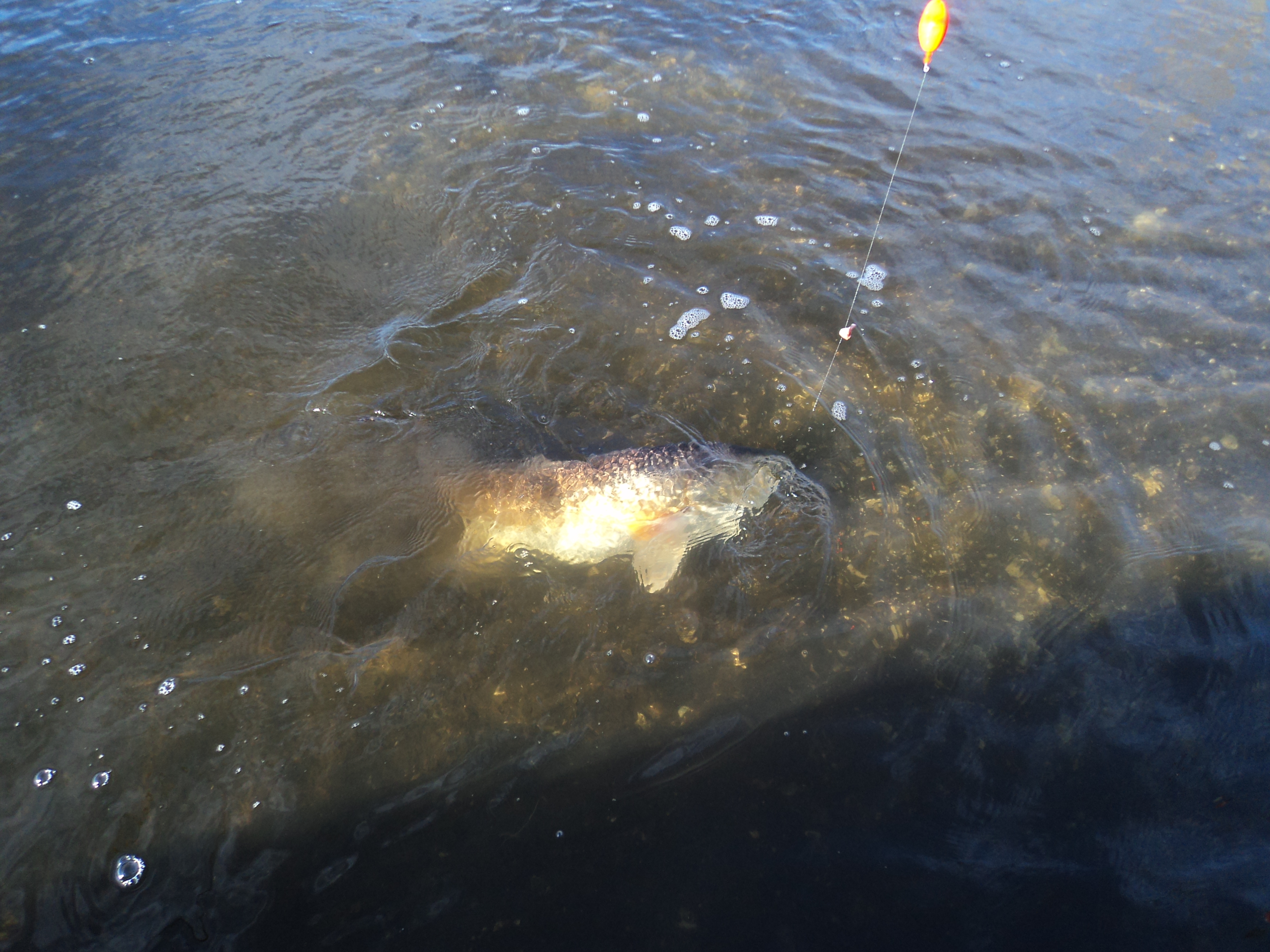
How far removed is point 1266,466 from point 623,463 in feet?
13.9

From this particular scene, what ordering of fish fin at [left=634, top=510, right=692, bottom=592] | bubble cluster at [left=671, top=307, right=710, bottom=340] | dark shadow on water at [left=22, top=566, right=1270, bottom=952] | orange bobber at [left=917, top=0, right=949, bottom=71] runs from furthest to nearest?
bubble cluster at [left=671, top=307, right=710, bottom=340] < orange bobber at [left=917, top=0, right=949, bottom=71] < fish fin at [left=634, top=510, right=692, bottom=592] < dark shadow on water at [left=22, top=566, right=1270, bottom=952]

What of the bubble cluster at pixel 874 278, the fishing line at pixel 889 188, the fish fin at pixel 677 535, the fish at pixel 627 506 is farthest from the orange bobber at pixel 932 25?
the fish fin at pixel 677 535

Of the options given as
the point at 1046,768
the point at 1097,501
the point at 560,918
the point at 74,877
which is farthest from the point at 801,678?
the point at 74,877

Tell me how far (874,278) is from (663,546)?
3286 millimetres

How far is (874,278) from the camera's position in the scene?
5.72 metres

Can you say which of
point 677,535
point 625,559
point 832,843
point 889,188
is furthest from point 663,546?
point 889,188

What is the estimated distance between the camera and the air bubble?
286cm

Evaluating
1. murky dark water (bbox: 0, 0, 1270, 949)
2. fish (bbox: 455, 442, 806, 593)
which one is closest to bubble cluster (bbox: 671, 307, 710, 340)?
murky dark water (bbox: 0, 0, 1270, 949)

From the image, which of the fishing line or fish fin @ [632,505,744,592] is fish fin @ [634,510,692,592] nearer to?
fish fin @ [632,505,744,592]

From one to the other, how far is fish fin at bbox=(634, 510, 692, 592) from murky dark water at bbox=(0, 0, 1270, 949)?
10 centimetres

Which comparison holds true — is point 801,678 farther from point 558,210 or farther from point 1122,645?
point 558,210

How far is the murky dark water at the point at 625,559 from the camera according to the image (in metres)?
2.94

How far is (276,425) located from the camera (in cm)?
467

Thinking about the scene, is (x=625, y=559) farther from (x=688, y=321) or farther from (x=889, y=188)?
(x=889, y=188)
